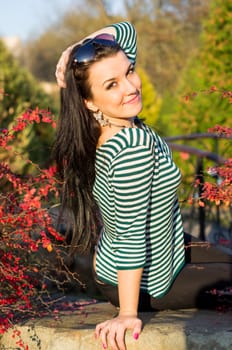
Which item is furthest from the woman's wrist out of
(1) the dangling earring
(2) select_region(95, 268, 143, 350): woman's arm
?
(1) the dangling earring

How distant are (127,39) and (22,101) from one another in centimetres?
653

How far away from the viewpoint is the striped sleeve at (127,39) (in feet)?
9.13

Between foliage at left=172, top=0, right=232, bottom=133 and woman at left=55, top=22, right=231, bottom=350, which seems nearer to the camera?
woman at left=55, top=22, right=231, bottom=350

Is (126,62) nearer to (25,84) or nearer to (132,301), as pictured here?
(132,301)

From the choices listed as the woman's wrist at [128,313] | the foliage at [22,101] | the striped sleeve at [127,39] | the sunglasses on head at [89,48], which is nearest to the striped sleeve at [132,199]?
the woman's wrist at [128,313]

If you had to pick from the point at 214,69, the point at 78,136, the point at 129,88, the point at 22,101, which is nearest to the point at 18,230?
the point at 78,136

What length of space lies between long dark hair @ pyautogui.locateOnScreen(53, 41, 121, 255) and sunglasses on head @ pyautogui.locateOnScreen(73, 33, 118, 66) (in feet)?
0.05

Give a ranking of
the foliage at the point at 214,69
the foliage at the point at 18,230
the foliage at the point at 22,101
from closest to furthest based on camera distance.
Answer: the foliage at the point at 18,230, the foliage at the point at 214,69, the foliage at the point at 22,101

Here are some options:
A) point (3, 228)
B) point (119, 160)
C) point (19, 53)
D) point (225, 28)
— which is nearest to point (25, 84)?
point (225, 28)

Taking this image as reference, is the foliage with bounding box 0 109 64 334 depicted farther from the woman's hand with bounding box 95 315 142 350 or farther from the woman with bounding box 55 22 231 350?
the woman's hand with bounding box 95 315 142 350

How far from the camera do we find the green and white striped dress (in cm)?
232

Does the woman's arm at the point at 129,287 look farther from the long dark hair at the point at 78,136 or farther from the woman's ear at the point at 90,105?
the woman's ear at the point at 90,105

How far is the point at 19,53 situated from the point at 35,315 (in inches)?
1596

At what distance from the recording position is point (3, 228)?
2904 millimetres
